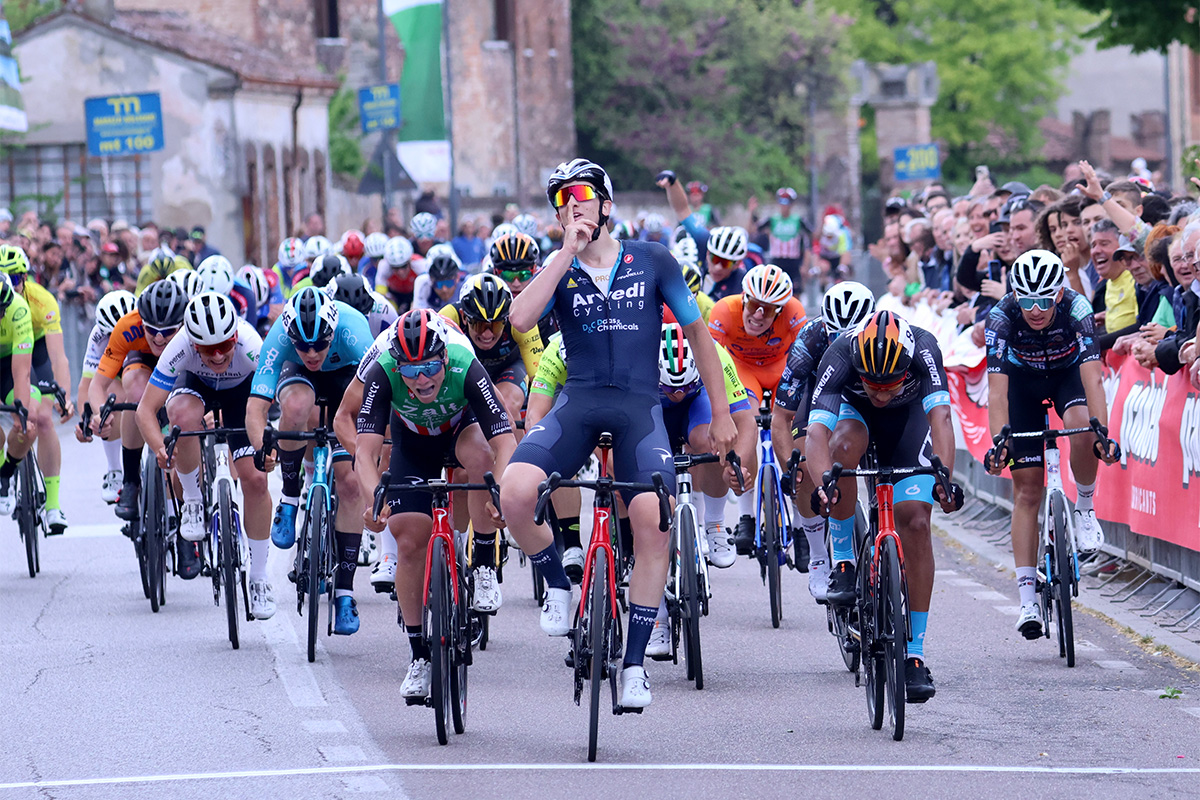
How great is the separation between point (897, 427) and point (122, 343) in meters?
5.75

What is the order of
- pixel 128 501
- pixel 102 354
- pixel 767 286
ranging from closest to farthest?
pixel 767 286, pixel 128 501, pixel 102 354

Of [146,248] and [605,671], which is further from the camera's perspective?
[146,248]

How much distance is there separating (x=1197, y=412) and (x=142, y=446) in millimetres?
6362

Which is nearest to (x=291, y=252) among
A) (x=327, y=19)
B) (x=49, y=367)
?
(x=49, y=367)

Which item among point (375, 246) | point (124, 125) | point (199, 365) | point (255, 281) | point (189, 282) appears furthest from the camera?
point (124, 125)

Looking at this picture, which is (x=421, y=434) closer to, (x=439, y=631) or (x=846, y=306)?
(x=439, y=631)

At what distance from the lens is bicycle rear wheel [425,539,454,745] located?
27.6 feet

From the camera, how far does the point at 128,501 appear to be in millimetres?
13297

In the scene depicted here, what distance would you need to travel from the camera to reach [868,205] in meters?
63.6

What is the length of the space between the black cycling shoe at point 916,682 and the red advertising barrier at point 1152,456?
3.23 meters

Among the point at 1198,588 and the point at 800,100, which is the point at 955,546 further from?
the point at 800,100

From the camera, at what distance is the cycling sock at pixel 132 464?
1327 cm

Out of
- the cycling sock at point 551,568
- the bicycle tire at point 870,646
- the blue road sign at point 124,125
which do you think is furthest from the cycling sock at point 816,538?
the blue road sign at point 124,125

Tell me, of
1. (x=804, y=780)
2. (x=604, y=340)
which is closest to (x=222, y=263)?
(x=604, y=340)
